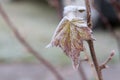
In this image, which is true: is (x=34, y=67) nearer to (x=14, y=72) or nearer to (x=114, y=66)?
(x=14, y=72)

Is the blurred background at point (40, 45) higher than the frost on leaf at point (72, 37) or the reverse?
the reverse

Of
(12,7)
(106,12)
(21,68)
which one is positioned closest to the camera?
(21,68)

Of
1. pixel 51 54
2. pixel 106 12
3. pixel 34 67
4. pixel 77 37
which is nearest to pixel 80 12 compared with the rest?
pixel 77 37

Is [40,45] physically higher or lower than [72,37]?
lower

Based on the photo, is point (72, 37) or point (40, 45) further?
point (40, 45)

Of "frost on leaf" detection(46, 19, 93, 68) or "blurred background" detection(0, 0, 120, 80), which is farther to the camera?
"blurred background" detection(0, 0, 120, 80)
